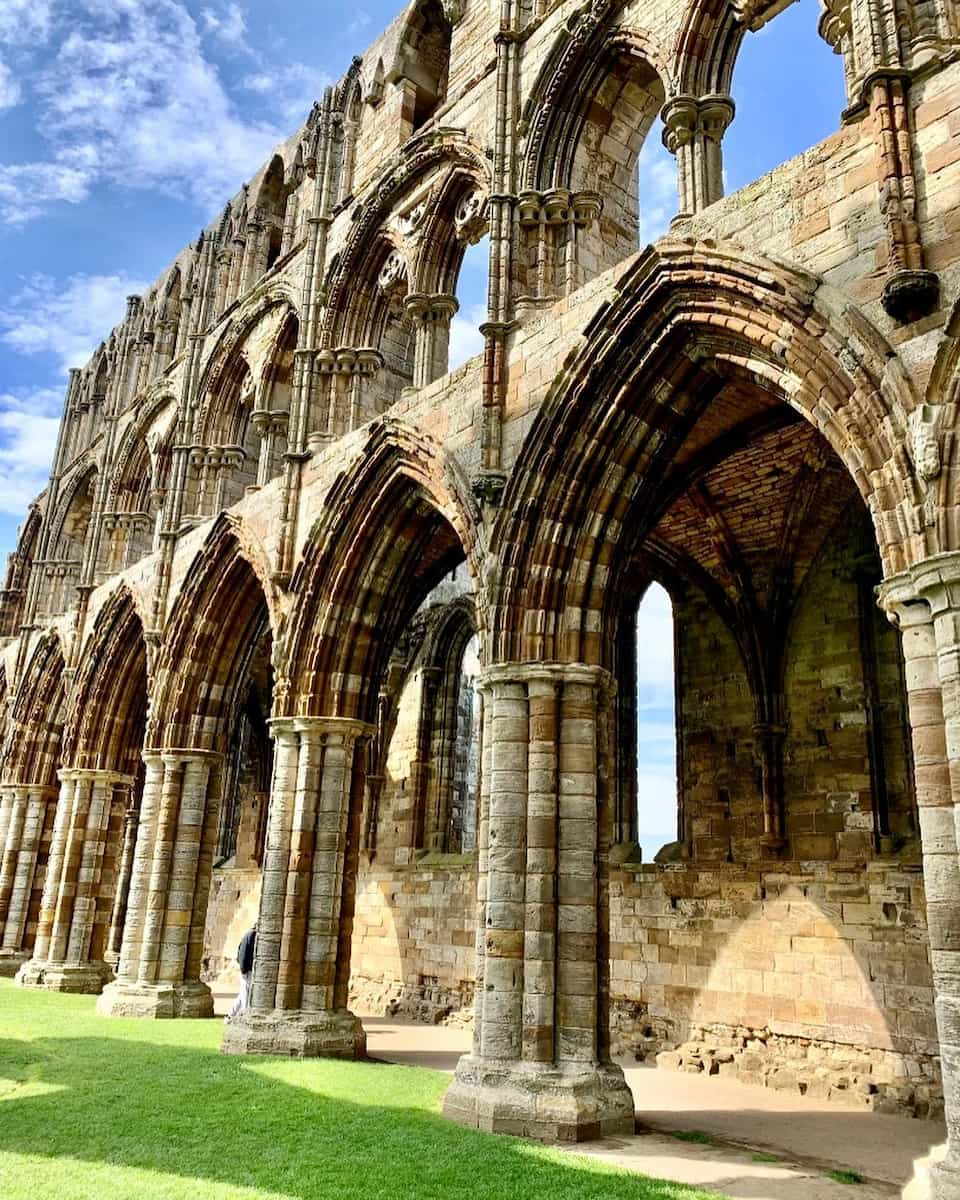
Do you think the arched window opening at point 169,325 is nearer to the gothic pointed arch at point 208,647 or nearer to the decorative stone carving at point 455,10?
the gothic pointed arch at point 208,647

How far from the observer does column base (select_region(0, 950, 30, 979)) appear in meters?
17.5

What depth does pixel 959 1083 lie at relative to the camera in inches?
190

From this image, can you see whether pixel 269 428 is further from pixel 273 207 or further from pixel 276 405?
pixel 273 207

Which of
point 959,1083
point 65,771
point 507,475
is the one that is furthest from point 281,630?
point 959,1083

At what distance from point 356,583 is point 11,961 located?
1145 centimetres

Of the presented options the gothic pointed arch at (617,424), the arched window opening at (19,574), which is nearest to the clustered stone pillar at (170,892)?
the gothic pointed arch at (617,424)

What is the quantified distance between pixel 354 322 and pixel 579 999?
9006 mm

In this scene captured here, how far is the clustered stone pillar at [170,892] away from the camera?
40.7ft

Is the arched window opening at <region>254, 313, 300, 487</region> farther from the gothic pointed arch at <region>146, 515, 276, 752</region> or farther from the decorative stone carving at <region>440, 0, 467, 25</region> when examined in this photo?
the decorative stone carving at <region>440, 0, 467, 25</region>

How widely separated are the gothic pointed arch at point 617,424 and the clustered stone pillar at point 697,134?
119 centimetres

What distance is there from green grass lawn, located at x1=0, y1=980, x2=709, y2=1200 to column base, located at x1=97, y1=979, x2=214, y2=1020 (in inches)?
102

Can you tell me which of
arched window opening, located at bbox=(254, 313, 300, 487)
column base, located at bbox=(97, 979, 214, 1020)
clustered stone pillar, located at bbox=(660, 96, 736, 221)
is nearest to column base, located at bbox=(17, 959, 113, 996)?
column base, located at bbox=(97, 979, 214, 1020)

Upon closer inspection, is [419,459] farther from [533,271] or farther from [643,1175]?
[643,1175]

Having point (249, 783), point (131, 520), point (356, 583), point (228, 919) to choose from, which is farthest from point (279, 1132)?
point (131, 520)
